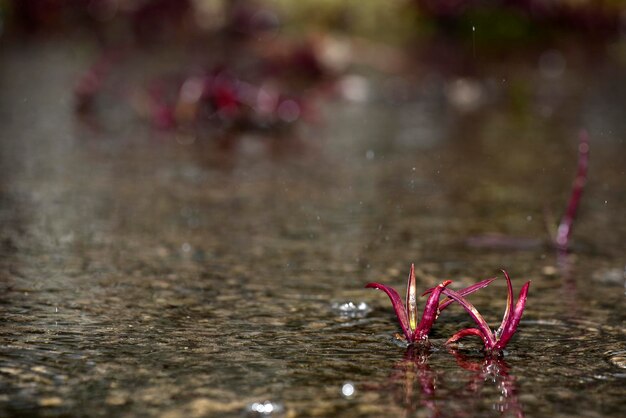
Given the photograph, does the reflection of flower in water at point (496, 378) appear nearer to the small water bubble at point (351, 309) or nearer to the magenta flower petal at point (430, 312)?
the magenta flower petal at point (430, 312)

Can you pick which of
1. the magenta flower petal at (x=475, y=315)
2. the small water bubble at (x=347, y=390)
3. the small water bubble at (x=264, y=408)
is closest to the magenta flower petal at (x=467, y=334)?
the magenta flower petal at (x=475, y=315)

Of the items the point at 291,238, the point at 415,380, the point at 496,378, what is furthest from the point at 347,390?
the point at 291,238

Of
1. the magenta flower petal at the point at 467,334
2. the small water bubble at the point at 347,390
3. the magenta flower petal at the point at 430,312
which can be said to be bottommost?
the small water bubble at the point at 347,390

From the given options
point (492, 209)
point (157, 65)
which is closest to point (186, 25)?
point (157, 65)

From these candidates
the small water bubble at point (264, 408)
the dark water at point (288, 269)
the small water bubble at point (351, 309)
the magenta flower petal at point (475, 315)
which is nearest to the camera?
the small water bubble at point (264, 408)

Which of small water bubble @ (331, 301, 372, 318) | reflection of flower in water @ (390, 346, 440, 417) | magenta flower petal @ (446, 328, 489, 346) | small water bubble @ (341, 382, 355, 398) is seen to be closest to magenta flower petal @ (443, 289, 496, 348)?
magenta flower petal @ (446, 328, 489, 346)

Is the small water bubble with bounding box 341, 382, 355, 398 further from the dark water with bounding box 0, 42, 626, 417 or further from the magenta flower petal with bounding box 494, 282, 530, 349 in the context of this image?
the magenta flower petal with bounding box 494, 282, 530, 349

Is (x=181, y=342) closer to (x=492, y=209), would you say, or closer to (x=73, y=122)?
(x=492, y=209)
